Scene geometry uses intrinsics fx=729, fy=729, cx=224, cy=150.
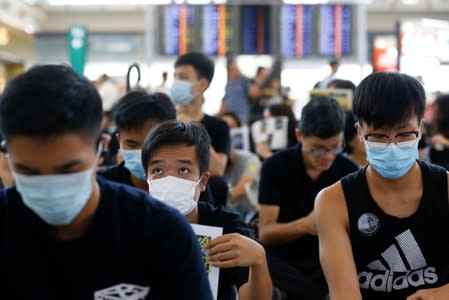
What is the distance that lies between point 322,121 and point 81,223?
7.44 feet

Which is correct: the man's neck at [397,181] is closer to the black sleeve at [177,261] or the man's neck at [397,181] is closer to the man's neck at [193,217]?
the man's neck at [193,217]

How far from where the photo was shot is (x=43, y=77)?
1.41 metres

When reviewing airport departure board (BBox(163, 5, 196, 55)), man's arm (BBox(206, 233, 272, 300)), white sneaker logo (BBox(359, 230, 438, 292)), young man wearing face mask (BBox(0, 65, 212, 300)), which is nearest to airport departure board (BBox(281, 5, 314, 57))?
airport departure board (BBox(163, 5, 196, 55))

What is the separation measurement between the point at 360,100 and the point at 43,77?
1.24 meters

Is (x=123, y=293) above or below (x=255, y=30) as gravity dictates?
below

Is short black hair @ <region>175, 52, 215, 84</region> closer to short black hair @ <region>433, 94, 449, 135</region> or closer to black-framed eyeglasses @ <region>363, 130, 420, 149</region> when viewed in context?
short black hair @ <region>433, 94, 449, 135</region>

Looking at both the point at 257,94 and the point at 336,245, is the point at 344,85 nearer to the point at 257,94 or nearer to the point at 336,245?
the point at 336,245

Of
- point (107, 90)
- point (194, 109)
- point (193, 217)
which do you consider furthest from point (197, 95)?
point (107, 90)

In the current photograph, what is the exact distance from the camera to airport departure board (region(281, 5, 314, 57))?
1098cm

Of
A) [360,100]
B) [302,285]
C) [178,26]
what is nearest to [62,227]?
[360,100]

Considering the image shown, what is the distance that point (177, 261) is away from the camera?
1.52m

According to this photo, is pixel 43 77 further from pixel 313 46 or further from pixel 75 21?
pixel 75 21

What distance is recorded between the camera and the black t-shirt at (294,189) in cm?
372

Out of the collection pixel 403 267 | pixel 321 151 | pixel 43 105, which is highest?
pixel 43 105
